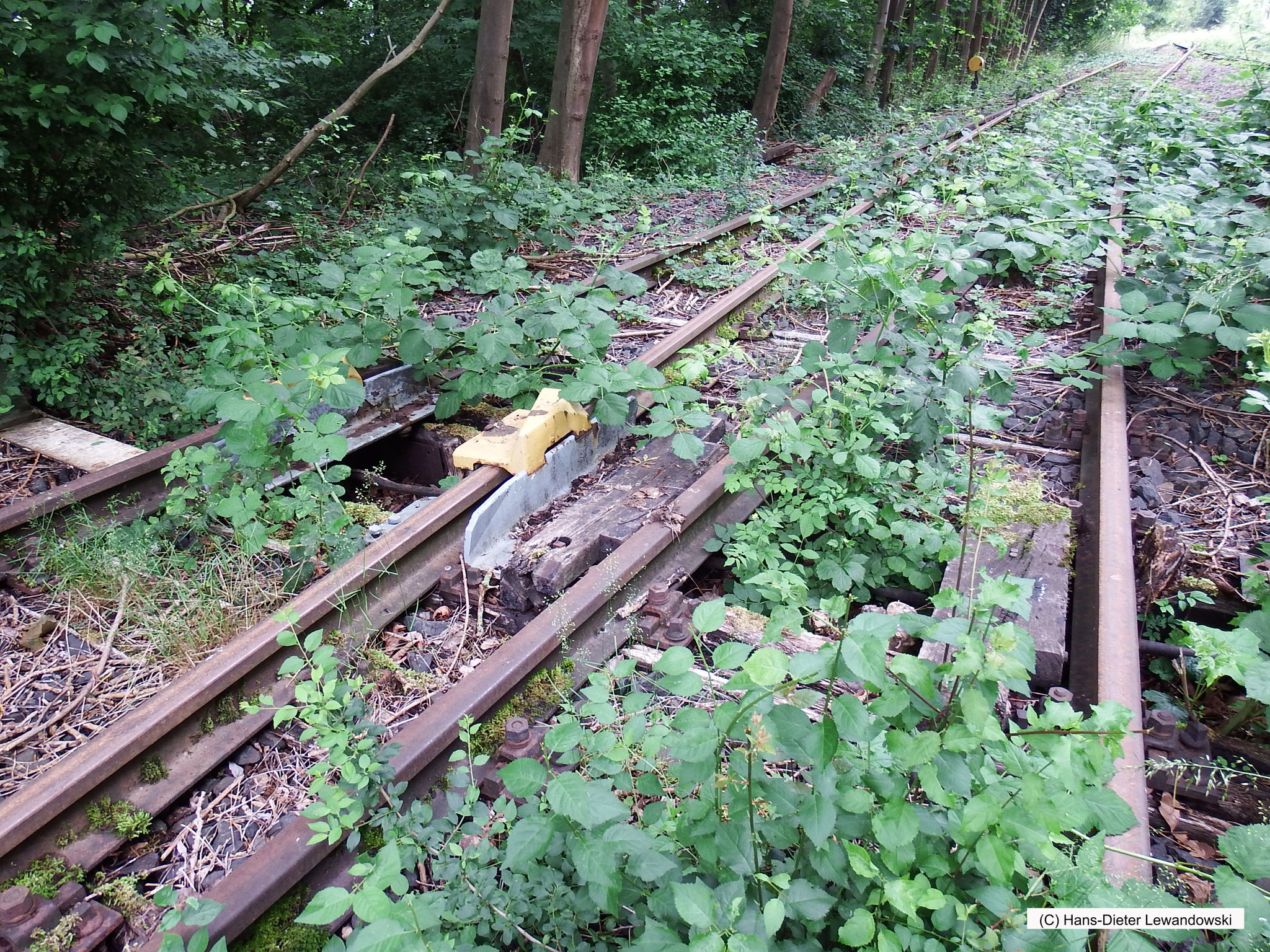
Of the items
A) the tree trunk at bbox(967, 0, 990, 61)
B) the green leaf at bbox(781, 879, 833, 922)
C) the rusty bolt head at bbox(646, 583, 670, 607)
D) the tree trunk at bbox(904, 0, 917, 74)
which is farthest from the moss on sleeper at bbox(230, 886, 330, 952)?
the tree trunk at bbox(967, 0, 990, 61)

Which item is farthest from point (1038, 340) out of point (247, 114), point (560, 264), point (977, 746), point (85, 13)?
point (247, 114)

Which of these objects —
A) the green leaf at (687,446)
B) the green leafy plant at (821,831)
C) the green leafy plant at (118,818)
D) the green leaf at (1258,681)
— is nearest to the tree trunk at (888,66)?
the green leaf at (687,446)

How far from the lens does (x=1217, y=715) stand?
2.67 m

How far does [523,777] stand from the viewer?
178cm

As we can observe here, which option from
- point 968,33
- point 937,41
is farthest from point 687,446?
point 968,33

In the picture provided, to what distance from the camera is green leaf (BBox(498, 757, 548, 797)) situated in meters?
1.76

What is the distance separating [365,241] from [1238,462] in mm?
6062

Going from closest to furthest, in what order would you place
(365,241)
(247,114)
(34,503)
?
(34,503) → (365,241) → (247,114)

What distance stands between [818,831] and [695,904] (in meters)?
0.30

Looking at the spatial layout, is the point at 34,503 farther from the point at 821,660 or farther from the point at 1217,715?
the point at 1217,715

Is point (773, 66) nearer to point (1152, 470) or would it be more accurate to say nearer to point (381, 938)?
point (1152, 470)

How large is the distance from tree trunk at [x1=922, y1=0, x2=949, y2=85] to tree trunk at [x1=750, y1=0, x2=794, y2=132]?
9012mm

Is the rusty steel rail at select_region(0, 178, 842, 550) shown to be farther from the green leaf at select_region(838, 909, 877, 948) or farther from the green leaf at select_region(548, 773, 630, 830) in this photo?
the green leaf at select_region(838, 909, 877, 948)

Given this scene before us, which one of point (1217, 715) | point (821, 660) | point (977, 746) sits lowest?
point (1217, 715)
